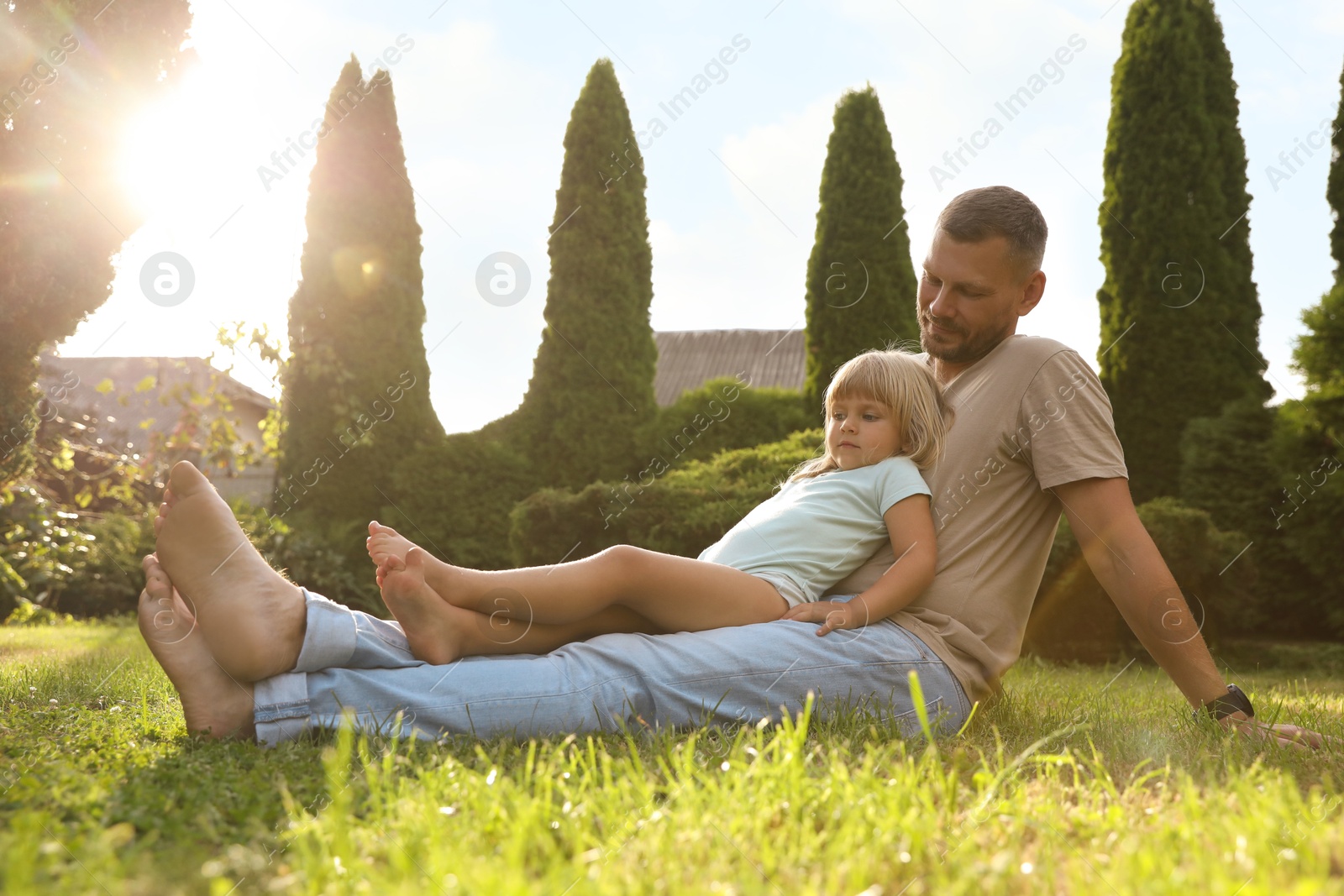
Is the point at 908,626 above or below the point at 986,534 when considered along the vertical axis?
below

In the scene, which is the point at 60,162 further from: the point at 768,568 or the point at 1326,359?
the point at 1326,359

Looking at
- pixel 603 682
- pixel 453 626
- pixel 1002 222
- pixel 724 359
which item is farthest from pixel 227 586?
pixel 724 359

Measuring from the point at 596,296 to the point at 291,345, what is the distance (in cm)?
324

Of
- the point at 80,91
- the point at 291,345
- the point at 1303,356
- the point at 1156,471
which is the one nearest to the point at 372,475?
the point at 291,345

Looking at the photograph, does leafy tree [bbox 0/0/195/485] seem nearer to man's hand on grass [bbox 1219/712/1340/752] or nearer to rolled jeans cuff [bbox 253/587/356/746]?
rolled jeans cuff [bbox 253/587/356/746]

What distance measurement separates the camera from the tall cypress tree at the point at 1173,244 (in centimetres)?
812

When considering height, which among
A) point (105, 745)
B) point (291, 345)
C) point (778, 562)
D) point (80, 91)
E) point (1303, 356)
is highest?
point (80, 91)

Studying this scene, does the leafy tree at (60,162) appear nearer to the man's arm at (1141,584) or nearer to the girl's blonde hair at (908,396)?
the girl's blonde hair at (908,396)

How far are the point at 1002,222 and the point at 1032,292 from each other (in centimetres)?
25

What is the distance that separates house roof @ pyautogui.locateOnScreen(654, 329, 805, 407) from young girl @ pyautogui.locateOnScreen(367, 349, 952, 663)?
56.7 feet

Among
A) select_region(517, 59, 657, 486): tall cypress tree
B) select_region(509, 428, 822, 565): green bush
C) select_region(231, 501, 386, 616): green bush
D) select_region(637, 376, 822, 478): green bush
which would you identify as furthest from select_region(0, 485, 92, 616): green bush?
select_region(637, 376, 822, 478): green bush

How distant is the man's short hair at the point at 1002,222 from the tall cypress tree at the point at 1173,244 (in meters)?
6.32

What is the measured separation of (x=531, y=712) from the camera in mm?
2008

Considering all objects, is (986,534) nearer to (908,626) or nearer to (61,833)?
(908,626)
